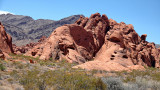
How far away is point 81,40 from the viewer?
2736 centimetres

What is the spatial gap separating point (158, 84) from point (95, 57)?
833 inches

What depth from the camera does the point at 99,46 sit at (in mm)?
30500

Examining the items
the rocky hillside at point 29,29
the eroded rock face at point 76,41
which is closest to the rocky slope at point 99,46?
the eroded rock face at point 76,41

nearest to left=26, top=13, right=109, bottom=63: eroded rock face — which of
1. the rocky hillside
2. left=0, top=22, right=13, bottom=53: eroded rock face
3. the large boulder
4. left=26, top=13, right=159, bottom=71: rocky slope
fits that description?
left=26, top=13, right=159, bottom=71: rocky slope

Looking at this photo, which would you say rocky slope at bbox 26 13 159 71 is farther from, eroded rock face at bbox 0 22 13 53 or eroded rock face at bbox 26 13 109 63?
eroded rock face at bbox 0 22 13 53

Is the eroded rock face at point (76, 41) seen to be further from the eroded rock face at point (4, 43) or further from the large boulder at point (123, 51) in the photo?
the eroded rock face at point (4, 43)

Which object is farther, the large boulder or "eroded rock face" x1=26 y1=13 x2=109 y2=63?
"eroded rock face" x1=26 y1=13 x2=109 y2=63

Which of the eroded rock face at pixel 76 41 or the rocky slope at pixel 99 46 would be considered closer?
the rocky slope at pixel 99 46

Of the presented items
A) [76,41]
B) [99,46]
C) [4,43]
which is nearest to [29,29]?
[99,46]

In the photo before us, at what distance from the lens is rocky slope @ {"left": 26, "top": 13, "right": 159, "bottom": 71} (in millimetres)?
23062

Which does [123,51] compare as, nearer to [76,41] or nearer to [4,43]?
[76,41]

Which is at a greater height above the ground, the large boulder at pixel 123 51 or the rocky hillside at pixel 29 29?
the rocky hillside at pixel 29 29

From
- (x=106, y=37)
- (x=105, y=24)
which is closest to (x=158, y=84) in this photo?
(x=106, y=37)

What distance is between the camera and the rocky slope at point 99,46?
75.7ft
